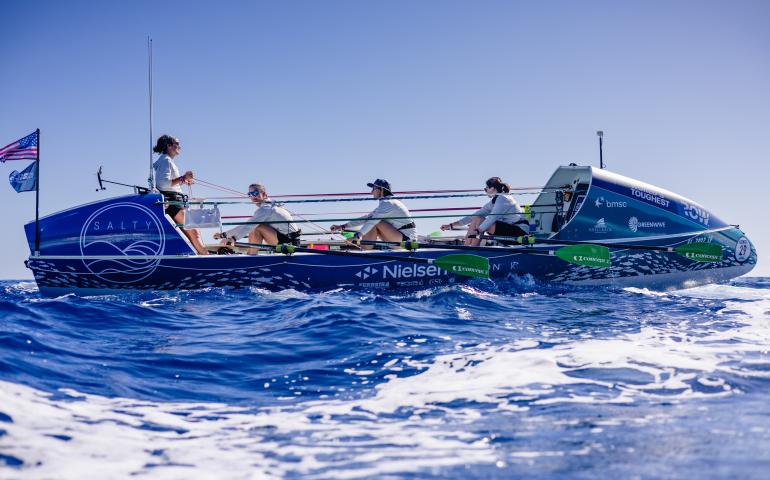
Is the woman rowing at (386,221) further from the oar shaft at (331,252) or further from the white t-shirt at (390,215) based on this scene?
the oar shaft at (331,252)

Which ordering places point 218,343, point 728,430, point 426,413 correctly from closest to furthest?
point 728,430 → point 426,413 → point 218,343

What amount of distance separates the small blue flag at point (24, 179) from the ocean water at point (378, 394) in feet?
10.4

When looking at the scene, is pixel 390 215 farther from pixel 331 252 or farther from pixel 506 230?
pixel 506 230

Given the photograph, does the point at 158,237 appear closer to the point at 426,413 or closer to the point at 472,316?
the point at 472,316

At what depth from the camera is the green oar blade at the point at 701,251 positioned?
→ 13602 mm

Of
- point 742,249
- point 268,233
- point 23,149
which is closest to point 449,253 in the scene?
point 268,233

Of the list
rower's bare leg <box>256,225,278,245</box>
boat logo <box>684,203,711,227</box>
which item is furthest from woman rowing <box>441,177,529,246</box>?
rower's bare leg <box>256,225,278,245</box>

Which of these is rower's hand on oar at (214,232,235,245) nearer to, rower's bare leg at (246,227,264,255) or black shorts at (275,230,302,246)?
rower's bare leg at (246,227,264,255)

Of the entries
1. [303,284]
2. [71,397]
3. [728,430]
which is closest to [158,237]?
[303,284]

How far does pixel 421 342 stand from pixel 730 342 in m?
3.02

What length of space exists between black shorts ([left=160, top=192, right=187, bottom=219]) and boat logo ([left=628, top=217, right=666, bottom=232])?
7.86 metres

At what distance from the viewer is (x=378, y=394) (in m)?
5.27

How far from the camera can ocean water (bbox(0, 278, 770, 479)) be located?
3.71 meters

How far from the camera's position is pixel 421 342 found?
23.5 ft
